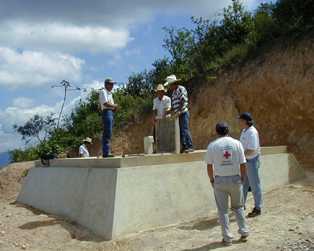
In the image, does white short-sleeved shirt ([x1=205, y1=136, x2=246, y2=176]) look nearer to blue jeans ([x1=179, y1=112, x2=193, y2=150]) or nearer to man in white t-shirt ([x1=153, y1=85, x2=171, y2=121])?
blue jeans ([x1=179, y1=112, x2=193, y2=150])

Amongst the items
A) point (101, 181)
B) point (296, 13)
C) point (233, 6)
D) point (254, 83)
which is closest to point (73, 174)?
point (101, 181)

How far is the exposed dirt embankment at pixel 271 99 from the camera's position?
577 inches

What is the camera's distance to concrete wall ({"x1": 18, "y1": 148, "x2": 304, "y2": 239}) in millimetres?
8773

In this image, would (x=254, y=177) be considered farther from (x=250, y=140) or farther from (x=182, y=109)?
(x=182, y=109)

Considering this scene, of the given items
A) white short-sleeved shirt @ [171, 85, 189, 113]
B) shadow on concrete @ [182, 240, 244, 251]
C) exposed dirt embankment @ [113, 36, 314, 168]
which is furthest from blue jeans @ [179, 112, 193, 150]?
exposed dirt embankment @ [113, 36, 314, 168]

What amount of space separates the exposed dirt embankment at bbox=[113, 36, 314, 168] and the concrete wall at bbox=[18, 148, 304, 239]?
3.92m

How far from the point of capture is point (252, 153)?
28.5ft

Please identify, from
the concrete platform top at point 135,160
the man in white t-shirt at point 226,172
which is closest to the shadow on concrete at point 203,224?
the concrete platform top at point 135,160

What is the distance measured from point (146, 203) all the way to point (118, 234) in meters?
0.89

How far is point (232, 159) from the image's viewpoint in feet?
23.9

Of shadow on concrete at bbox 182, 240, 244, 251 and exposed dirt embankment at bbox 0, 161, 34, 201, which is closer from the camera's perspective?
shadow on concrete at bbox 182, 240, 244, 251

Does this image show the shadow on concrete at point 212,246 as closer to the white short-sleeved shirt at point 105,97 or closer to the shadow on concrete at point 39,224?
the shadow on concrete at point 39,224

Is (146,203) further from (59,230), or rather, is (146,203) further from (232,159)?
(232,159)

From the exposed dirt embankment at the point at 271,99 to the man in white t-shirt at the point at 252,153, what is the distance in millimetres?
5428
